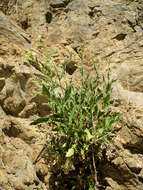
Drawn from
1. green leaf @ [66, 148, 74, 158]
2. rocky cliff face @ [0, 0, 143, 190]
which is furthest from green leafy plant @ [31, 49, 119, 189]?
rocky cliff face @ [0, 0, 143, 190]

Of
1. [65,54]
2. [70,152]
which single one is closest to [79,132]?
[70,152]

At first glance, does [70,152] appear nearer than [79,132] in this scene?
Yes

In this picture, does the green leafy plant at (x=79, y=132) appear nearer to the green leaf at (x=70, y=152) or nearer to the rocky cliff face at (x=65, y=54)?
the green leaf at (x=70, y=152)

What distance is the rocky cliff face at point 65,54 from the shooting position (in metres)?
1.89

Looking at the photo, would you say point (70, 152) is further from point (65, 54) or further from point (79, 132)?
point (65, 54)

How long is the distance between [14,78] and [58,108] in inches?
27.6

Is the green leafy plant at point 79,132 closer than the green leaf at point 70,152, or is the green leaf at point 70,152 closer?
the green leaf at point 70,152

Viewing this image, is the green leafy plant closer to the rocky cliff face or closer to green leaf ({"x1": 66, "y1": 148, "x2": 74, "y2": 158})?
green leaf ({"x1": 66, "y1": 148, "x2": 74, "y2": 158})

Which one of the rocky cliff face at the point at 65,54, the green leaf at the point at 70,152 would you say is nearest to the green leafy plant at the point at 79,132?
the green leaf at the point at 70,152

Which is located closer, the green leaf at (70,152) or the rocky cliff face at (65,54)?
the green leaf at (70,152)

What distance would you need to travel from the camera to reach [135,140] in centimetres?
201

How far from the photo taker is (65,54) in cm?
306

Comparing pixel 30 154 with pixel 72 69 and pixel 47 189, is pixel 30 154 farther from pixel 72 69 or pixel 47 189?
pixel 72 69

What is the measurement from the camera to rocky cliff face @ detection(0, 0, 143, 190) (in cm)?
189
